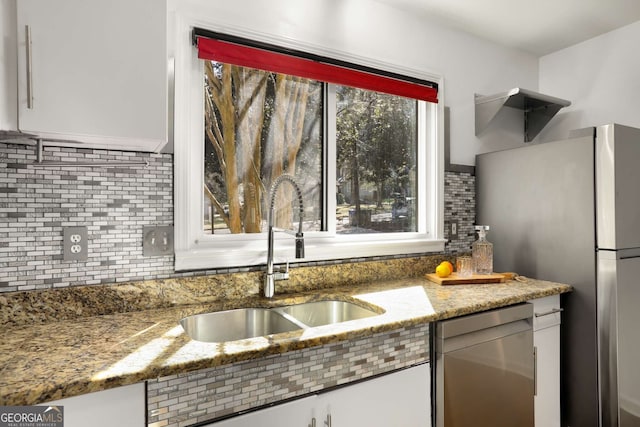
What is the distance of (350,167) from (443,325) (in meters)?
1.05

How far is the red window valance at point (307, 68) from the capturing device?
5.54 feet

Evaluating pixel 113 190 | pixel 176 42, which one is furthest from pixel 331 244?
pixel 176 42

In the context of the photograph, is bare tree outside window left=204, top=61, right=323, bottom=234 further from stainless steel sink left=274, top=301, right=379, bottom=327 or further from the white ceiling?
the white ceiling

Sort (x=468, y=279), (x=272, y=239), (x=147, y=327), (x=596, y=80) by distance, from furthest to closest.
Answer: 1. (x=596, y=80)
2. (x=468, y=279)
3. (x=272, y=239)
4. (x=147, y=327)

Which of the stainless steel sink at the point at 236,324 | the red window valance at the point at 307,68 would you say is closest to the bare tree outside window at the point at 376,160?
the red window valance at the point at 307,68

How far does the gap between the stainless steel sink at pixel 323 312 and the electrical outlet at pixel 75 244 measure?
2.79 feet

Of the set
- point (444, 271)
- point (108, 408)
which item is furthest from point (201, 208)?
point (444, 271)

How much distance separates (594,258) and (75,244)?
7.66ft

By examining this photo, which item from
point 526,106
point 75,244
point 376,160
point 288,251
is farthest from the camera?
point 526,106

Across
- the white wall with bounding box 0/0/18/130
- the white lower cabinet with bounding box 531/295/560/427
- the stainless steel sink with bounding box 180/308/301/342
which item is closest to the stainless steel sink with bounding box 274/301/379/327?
the stainless steel sink with bounding box 180/308/301/342

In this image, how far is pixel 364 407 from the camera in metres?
1.36

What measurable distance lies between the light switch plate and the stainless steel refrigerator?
6.43 ft

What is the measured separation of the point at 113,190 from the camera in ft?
4.87

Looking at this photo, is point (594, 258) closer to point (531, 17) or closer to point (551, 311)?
point (551, 311)
